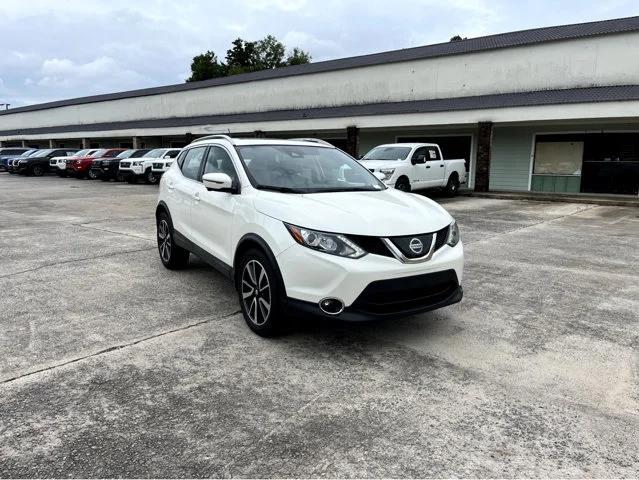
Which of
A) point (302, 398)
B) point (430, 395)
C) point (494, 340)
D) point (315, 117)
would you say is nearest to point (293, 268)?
point (302, 398)

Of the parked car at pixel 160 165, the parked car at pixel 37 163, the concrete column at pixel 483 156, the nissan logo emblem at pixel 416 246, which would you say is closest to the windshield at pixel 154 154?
the parked car at pixel 160 165

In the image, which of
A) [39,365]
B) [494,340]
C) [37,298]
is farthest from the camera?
[37,298]

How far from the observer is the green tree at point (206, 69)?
6919 centimetres

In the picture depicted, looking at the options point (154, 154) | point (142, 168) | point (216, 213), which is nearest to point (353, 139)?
point (142, 168)

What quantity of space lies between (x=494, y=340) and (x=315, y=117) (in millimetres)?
20210

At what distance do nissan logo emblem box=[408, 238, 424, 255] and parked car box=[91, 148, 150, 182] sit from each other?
24.8 metres

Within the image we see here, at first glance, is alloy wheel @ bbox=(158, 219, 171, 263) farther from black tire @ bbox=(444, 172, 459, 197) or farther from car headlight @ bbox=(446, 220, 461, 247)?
black tire @ bbox=(444, 172, 459, 197)

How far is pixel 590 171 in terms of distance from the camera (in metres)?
18.8

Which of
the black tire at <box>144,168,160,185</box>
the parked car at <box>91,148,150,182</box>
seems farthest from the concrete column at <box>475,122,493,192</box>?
the parked car at <box>91,148,150,182</box>

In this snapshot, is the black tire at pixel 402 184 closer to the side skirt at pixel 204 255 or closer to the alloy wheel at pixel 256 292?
the side skirt at pixel 204 255

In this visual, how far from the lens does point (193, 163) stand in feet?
20.0

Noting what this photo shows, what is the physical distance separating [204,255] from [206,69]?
69638mm

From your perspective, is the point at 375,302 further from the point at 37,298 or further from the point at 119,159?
the point at 119,159

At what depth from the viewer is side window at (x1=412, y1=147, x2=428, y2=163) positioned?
1575cm
